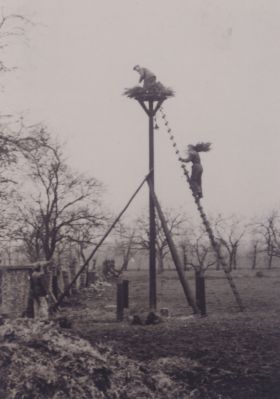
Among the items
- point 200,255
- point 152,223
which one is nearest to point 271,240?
point 200,255

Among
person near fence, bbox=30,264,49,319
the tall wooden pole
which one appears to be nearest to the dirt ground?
the tall wooden pole

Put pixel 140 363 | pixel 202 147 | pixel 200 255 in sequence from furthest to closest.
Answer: pixel 200 255 < pixel 202 147 < pixel 140 363

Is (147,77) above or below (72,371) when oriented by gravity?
above

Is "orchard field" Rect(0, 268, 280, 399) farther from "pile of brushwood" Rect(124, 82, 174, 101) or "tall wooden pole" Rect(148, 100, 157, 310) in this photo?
"pile of brushwood" Rect(124, 82, 174, 101)

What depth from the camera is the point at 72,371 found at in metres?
6.29

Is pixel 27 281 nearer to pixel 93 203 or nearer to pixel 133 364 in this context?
pixel 133 364

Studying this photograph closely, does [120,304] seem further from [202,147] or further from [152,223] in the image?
[202,147]

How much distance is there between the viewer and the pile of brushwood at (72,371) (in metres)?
5.96

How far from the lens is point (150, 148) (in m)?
13.7

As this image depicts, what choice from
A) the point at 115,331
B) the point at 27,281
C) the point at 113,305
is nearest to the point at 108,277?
the point at 113,305

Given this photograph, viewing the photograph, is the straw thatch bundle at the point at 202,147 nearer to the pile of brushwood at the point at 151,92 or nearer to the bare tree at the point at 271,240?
the pile of brushwood at the point at 151,92

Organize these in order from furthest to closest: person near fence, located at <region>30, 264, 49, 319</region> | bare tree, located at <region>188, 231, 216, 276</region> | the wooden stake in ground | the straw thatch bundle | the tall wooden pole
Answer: bare tree, located at <region>188, 231, 216, 276</region>, the tall wooden pole, the straw thatch bundle, the wooden stake in ground, person near fence, located at <region>30, 264, 49, 319</region>

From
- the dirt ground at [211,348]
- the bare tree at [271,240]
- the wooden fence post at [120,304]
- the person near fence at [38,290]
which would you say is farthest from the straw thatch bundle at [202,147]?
the bare tree at [271,240]

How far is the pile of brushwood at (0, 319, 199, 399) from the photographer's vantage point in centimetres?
596
